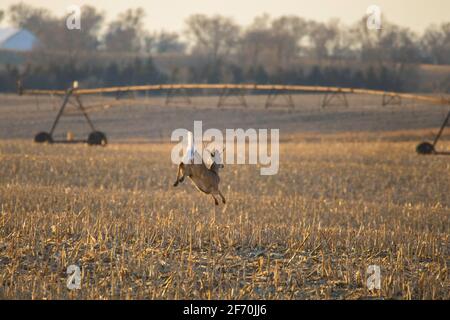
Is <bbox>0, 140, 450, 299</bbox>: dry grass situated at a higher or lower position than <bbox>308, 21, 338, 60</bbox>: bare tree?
lower

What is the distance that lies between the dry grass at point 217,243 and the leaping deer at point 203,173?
63.3 inches

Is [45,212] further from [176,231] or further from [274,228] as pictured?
[274,228]

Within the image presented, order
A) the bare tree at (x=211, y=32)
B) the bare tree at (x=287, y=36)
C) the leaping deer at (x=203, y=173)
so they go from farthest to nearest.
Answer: the bare tree at (x=211, y=32) < the bare tree at (x=287, y=36) < the leaping deer at (x=203, y=173)

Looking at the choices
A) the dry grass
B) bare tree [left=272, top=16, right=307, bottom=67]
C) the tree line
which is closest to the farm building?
the tree line

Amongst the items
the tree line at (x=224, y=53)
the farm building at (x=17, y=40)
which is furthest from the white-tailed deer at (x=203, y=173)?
the farm building at (x=17, y=40)

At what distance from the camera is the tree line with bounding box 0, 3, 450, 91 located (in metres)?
86.1

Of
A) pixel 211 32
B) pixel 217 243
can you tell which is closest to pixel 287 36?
pixel 211 32

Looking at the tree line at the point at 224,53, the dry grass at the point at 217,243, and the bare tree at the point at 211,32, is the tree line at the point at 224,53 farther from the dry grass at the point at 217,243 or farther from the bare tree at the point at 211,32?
the dry grass at the point at 217,243

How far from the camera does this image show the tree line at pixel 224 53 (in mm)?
86081

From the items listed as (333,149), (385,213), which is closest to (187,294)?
(385,213)

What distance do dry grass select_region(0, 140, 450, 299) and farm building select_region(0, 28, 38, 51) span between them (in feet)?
384

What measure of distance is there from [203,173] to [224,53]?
133640mm

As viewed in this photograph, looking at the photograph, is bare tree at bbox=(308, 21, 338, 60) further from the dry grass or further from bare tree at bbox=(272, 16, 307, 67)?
the dry grass

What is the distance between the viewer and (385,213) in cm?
1891
